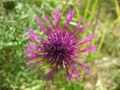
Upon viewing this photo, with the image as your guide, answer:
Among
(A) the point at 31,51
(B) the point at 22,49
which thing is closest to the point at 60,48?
(A) the point at 31,51

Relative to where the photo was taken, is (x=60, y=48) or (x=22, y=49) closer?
(x=60, y=48)

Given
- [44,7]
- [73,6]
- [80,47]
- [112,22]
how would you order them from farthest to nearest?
[112,22] < [73,6] < [44,7] < [80,47]

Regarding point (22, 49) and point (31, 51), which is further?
point (22, 49)

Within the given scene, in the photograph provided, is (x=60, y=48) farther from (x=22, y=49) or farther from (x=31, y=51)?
(x=22, y=49)

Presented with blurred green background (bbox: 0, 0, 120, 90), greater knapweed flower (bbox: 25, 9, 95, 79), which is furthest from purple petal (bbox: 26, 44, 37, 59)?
blurred green background (bbox: 0, 0, 120, 90)

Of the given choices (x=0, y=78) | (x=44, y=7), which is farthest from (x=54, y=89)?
(x=44, y=7)

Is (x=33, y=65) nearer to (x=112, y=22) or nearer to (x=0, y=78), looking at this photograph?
(x=0, y=78)

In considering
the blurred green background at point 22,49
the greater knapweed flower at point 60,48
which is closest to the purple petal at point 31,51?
the greater knapweed flower at point 60,48

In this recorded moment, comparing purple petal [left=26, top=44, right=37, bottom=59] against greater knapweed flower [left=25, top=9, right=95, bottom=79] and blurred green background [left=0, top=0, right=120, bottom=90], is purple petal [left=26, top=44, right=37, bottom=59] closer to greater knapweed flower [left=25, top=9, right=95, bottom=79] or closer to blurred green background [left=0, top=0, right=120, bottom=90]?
greater knapweed flower [left=25, top=9, right=95, bottom=79]

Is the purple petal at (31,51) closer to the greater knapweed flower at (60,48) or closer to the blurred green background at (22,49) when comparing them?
the greater knapweed flower at (60,48)
